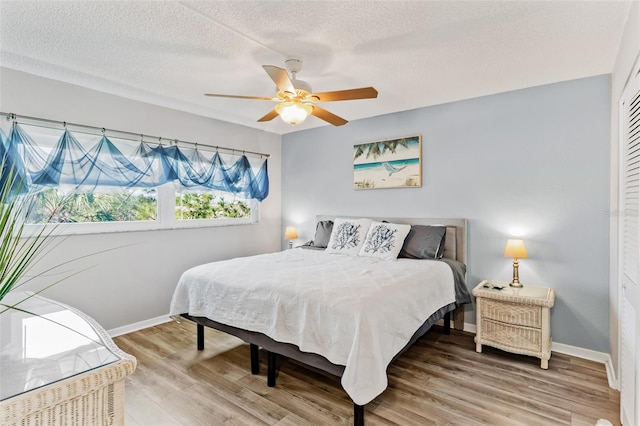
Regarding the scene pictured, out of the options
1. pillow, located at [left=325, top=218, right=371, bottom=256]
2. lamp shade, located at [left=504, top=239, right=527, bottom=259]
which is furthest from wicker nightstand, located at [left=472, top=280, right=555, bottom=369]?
pillow, located at [left=325, top=218, right=371, bottom=256]

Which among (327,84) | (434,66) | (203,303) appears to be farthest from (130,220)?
(434,66)

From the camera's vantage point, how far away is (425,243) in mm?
3535

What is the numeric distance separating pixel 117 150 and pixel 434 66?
3.17m

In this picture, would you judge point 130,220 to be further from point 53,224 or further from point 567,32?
point 567,32

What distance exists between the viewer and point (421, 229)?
3.67 metres

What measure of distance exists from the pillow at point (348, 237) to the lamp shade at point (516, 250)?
1472 mm

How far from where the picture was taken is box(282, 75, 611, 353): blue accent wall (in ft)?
9.68

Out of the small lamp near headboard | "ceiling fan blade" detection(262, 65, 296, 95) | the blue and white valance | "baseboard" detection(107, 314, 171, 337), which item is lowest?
"baseboard" detection(107, 314, 171, 337)

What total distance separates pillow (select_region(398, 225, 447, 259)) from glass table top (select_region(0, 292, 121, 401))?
287 centimetres

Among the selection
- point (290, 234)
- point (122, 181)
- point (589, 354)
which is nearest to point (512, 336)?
point (589, 354)

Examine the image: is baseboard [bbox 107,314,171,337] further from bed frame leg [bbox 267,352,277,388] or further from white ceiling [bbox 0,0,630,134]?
white ceiling [bbox 0,0,630,134]

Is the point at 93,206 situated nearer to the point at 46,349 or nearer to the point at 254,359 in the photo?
the point at 254,359

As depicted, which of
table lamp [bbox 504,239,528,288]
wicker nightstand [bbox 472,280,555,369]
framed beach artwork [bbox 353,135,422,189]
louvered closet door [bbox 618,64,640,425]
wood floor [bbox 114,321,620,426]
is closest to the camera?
louvered closet door [bbox 618,64,640,425]

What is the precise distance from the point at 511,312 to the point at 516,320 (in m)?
0.07
